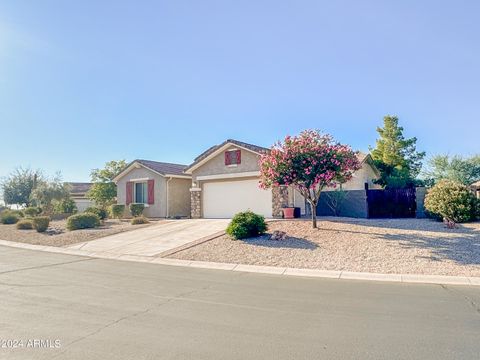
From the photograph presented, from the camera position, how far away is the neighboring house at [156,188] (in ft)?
79.3

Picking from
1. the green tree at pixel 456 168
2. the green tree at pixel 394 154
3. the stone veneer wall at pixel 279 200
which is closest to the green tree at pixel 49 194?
the stone veneer wall at pixel 279 200

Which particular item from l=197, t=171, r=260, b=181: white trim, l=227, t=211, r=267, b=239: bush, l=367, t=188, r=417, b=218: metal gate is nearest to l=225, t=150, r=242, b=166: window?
l=197, t=171, r=260, b=181: white trim

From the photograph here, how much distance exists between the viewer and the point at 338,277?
862 centimetres

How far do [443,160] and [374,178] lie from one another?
616 cm

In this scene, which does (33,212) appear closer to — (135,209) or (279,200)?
(135,209)

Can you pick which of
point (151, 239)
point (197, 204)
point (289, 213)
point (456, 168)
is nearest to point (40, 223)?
point (151, 239)

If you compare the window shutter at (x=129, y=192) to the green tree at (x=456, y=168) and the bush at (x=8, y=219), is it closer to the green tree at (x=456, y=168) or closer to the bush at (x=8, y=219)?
the bush at (x=8, y=219)

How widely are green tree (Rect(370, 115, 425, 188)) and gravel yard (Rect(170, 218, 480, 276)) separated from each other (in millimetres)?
14438

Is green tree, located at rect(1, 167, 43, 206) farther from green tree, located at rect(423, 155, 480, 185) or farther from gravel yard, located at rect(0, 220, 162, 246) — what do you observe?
green tree, located at rect(423, 155, 480, 185)

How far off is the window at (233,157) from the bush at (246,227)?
7413mm

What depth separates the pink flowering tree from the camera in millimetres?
13039

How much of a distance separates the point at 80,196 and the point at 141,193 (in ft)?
68.7

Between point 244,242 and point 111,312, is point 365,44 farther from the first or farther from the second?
point 111,312

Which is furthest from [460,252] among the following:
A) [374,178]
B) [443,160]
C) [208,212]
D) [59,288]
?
[443,160]
